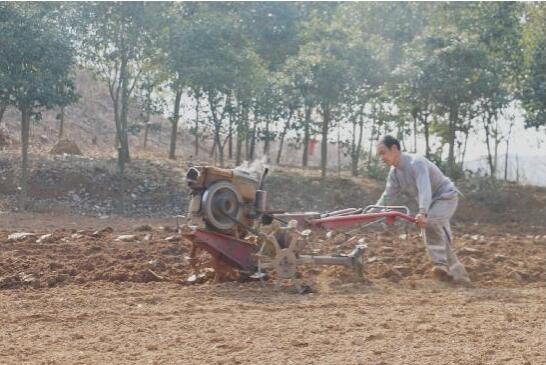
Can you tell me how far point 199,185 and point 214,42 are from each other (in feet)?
40.3

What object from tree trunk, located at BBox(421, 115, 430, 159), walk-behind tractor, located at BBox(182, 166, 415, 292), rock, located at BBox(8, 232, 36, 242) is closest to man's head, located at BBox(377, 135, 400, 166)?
walk-behind tractor, located at BBox(182, 166, 415, 292)

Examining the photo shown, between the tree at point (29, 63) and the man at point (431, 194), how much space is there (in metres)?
10.0

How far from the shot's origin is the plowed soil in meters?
5.28

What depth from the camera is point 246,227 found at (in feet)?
26.1

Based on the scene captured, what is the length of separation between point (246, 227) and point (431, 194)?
1938 mm

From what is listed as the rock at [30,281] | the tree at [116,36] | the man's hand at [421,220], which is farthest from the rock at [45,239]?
the tree at [116,36]

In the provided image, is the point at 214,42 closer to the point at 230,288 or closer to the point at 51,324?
the point at 230,288

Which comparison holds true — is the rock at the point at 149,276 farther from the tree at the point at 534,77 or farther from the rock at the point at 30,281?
the tree at the point at 534,77

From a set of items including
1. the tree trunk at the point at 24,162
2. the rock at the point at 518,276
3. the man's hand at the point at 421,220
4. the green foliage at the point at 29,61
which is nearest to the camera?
the man's hand at the point at 421,220

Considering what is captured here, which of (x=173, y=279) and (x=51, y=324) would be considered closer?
(x=51, y=324)

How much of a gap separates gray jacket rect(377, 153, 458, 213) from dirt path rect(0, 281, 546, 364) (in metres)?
0.97

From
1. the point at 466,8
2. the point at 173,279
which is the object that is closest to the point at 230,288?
the point at 173,279

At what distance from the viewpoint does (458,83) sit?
20.2 m

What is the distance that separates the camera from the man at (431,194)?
26.9 feet
